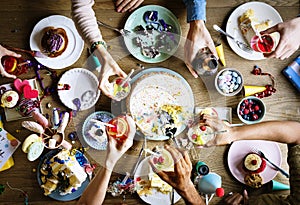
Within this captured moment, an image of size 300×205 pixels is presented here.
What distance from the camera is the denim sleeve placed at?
176cm

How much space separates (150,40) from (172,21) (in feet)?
0.47

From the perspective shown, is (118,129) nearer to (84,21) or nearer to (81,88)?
(81,88)

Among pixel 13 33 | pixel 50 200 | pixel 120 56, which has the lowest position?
pixel 50 200

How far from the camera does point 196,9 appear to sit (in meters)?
1.76

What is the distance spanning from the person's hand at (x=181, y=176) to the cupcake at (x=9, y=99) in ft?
2.41

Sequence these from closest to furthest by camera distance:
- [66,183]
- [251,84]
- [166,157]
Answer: [166,157] → [66,183] → [251,84]

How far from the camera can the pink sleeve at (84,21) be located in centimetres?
168

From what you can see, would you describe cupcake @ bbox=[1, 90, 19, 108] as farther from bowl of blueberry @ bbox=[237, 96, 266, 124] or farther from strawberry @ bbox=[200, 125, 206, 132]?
bowl of blueberry @ bbox=[237, 96, 266, 124]

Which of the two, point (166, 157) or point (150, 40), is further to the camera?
point (150, 40)

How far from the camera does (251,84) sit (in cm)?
188

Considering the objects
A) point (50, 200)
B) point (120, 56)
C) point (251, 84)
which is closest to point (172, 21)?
point (120, 56)

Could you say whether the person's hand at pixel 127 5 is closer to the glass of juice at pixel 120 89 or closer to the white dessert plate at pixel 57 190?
the glass of juice at pixel 120 89

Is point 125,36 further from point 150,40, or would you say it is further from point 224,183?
point 224,183

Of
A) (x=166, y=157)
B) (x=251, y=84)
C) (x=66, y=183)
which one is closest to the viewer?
(x=166, y=157)
